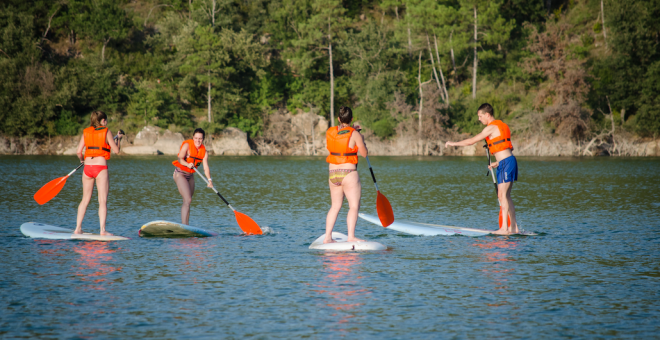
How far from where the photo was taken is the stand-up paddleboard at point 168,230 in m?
10.3

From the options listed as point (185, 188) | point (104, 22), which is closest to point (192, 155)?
point (185, 188)

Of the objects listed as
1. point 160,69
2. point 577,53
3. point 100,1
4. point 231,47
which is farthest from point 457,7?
point 100,1

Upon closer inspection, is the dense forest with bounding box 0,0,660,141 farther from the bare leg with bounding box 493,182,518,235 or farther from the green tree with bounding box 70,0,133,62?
the bare leg with bounding box 493,182,518,235

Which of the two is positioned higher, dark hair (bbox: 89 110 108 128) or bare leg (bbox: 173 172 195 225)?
dark hair (bbox: 89 110 108 128)

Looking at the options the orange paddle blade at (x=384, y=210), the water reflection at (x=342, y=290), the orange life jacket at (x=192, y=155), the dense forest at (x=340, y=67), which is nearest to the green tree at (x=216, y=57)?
the dense forest at (x=340, y=67)

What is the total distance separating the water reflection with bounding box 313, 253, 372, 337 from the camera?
5.75m

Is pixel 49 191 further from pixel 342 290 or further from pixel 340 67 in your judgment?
pixel 340 67

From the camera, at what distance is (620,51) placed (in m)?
54.2

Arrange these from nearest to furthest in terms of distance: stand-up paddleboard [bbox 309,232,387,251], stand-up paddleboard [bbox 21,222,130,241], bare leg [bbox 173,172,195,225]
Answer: stand-up paddleboard [bbox 309,232,387,251] < stand-up paddleboard [bbox 21,222,130,241] < bare leg [bbox 173,172,195,225]

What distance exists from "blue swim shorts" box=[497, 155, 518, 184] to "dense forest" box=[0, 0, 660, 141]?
4422 cm

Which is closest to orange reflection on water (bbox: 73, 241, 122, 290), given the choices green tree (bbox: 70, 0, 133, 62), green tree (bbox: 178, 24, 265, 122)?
green tree (bbox: 178, 24, 265, 122)

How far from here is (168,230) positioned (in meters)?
10.5

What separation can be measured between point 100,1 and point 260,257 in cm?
6273

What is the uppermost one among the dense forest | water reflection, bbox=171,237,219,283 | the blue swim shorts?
the dense forest
